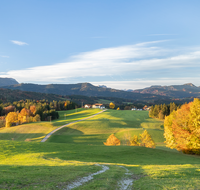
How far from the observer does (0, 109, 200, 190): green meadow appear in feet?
44.0

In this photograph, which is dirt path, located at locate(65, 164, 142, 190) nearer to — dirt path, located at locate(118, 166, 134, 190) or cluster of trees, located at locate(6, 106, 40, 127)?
dirt path, located at locate(118, 166, 134, 190)

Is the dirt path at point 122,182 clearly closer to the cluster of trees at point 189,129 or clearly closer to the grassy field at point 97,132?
the cluster of trees at point 189,129

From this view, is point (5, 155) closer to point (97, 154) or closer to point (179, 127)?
point (97, 154)

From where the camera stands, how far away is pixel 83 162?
25750mm

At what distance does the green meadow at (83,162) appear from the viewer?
1341 centimetres

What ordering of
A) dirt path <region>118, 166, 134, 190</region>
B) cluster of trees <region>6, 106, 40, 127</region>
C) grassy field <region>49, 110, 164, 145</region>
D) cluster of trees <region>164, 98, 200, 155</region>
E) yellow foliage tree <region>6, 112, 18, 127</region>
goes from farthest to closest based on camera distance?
1. cluster of trees <region>6, 106, 40, 127</region>
2. yellow foliage tree <region>6, 112, 18, 127</region>
3. grassy field <region>49, 110, 164, 145</region>
4. cluster of trees <region>164, 98, 200, 155</region>
5. dirt path <region>118, 166, 134, 190</region>

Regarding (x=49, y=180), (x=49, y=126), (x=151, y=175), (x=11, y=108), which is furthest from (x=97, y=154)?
(x=11, y=108)

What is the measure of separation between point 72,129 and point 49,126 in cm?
1385

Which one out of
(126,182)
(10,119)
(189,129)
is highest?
(126,182)

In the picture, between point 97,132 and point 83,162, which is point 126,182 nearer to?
point 83,162

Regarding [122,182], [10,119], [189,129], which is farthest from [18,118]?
[122,182]

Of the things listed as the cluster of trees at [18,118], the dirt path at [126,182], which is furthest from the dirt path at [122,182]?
the cluster of trees at [18,118]

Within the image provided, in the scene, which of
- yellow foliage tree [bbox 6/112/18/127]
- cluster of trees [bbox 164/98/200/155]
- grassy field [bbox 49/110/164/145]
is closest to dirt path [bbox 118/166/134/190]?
cluster of trees [bbox 164/98/200/155]

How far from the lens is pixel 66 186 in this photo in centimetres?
1259
